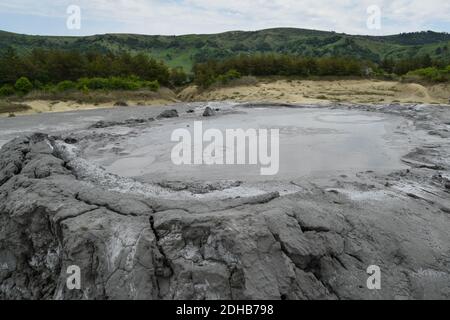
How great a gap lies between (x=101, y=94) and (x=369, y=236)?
22485 millimetres

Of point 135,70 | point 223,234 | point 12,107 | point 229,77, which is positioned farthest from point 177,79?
point 223,234

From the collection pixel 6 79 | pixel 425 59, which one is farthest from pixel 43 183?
pixel 425 59

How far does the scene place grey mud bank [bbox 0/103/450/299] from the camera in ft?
10.4

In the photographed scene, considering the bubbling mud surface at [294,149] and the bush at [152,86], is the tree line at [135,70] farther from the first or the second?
the bubbling mud surface at [294,149]

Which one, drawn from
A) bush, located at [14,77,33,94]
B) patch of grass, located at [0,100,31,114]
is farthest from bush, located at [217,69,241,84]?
patch of grass, located at [0,100,31,114]

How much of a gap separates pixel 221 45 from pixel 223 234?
2623 inches

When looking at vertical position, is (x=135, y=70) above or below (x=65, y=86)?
above

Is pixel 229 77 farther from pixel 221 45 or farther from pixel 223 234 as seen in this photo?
pixel 221 45

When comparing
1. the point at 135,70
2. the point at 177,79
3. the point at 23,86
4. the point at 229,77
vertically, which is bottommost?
the point at 23,86

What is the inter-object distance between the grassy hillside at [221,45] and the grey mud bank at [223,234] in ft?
160

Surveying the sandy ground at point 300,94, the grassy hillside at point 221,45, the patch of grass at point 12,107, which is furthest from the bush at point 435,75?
the grassy hillside at point 221,45

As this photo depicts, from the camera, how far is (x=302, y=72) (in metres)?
28.7

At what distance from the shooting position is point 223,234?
3330mm

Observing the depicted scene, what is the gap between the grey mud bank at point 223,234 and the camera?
10.4 feet
